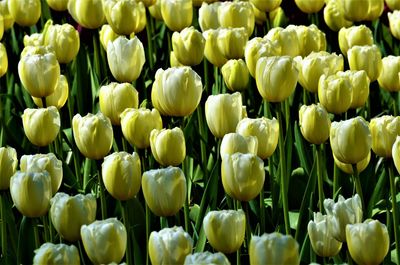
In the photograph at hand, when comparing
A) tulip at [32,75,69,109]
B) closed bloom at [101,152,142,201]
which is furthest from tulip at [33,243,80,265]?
tulip at [32,75,69,109]

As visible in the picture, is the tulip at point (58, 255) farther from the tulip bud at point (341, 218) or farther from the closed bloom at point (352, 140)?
the closed bloom at point (352, 140)

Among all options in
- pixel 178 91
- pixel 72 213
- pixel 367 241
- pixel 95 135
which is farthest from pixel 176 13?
pixel 367 241

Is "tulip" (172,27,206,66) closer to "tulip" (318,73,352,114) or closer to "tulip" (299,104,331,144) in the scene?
"tulip" (318,73,352,114)

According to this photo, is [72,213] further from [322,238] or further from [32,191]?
[322,238]

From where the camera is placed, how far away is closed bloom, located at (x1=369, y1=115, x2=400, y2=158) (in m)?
2.97

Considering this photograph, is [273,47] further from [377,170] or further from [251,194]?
[251,194]

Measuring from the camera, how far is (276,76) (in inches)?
123

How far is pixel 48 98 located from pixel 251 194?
3.68 ft

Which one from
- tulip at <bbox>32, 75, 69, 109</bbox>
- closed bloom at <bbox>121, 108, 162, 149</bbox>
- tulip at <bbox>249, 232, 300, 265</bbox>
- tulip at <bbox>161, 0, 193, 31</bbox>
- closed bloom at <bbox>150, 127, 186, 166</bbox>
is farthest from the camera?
tulip at <bbox>161, 0, 193, 31</bbox>

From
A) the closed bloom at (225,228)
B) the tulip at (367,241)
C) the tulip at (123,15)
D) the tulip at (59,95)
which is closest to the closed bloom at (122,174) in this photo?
the closed bloom at (225,228)

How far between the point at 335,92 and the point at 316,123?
19 centimetres

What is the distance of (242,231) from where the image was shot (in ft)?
8.20

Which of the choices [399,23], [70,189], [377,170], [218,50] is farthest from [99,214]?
[399,23]

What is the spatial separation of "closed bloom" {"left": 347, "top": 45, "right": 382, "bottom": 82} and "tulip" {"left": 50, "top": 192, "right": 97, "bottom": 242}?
52.7 inches
